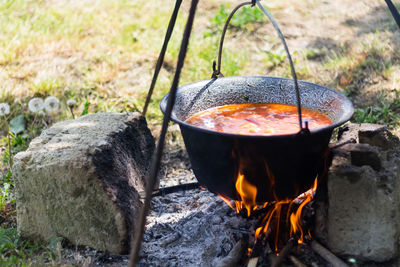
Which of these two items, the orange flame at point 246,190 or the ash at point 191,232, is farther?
the ash at point 191,232

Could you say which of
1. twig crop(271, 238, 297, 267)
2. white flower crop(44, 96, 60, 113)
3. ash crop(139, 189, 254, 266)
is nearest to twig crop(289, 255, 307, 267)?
twig crop(271, 238, 297, 267)

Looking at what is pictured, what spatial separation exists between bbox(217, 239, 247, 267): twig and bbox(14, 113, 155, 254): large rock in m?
0.58

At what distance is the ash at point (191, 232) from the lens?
7.71 ft

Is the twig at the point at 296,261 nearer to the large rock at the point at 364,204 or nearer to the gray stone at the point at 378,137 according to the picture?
the large rock at the point at 364,204

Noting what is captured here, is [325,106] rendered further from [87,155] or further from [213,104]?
[87,155]

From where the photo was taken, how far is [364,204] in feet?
7.07

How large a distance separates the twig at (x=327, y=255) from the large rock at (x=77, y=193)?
107cm

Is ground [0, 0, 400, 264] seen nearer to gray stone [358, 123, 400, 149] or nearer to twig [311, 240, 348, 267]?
gray stone [358, 123, 400, 149]

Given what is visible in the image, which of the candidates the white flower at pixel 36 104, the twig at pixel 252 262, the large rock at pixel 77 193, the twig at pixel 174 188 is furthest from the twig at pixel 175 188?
the white flower at pixel 36 104

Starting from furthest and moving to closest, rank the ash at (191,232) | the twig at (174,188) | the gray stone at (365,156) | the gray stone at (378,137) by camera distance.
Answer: the twig at (174,188), the gray stone at (378,137), the ash at (191,232), the gray stone at (365,156)

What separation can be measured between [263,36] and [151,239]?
394cm

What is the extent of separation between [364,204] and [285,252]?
0.50m

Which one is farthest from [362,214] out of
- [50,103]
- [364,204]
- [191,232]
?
[50,103]

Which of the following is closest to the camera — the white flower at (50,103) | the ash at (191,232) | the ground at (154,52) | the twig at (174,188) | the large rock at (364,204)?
the large rock at (364,204)
